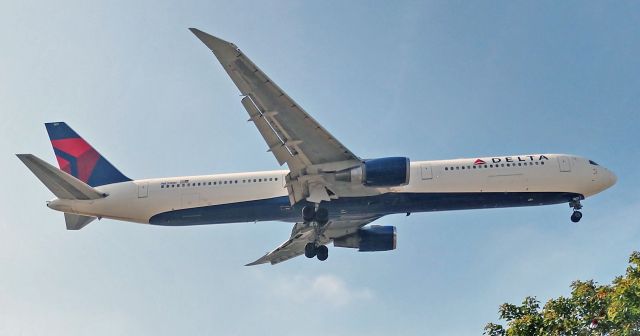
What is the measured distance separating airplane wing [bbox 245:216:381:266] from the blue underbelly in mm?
3048

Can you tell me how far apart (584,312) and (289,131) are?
565 inches

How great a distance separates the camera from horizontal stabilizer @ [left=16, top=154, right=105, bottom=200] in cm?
2958

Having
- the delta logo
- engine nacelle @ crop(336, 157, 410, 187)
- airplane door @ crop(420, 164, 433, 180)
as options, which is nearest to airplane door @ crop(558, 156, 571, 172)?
the delta logo

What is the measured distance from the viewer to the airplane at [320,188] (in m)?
30.5

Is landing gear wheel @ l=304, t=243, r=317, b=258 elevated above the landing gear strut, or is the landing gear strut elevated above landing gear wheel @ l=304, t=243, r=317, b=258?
the landing gear strut

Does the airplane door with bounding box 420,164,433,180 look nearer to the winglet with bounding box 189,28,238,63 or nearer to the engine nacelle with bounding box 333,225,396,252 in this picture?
the engine nacelle with bounding box 333,225,396,252

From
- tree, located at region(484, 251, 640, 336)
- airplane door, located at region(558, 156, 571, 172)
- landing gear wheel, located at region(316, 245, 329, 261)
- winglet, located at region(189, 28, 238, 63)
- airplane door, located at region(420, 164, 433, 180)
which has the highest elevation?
winglet, located at region(189, 28, 238, 63)

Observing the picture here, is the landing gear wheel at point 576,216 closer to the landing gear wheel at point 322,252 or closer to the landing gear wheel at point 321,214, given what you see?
the landing gear wheel at point 321,214

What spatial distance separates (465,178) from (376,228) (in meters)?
8.28

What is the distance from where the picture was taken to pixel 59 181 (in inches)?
1255

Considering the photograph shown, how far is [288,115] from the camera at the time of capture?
28.8m

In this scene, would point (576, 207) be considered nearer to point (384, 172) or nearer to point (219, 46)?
point (384, 172)

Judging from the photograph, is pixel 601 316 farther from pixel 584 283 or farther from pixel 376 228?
pixel 376 228

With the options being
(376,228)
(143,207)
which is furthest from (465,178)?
(143,207)
